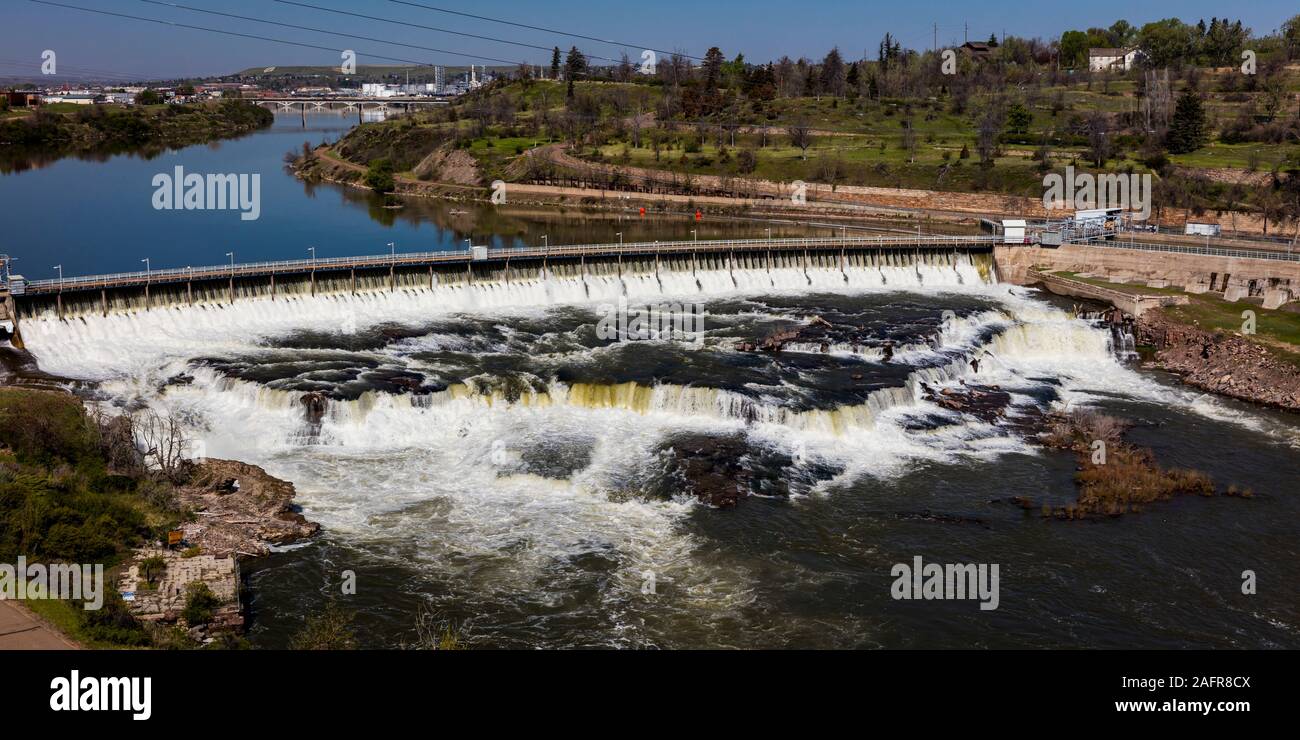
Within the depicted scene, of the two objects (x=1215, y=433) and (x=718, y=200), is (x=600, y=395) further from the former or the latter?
(x=718, y=200)

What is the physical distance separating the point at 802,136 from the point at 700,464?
113847 mm

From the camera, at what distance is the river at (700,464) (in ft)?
111

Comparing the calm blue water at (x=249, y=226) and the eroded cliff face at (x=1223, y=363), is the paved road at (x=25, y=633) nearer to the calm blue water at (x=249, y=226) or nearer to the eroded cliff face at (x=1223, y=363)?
the calm blue water at (x=249, y=226)

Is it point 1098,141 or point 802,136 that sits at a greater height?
point 802,136

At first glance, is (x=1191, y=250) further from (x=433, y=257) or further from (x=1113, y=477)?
(x=433, y=257)

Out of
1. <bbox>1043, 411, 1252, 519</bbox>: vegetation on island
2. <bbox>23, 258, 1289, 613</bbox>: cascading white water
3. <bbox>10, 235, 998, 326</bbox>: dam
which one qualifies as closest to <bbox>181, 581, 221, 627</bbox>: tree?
<bbox>23, 258, 1289, 613</bbox>: cascading white water

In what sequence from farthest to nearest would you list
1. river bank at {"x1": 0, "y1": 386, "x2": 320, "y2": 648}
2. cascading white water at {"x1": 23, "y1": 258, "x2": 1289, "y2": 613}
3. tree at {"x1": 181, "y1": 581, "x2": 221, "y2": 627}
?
cascading white water at {"x1": 23, "y1": 258, "x2": 1289, "y2": 613} < tree at {"x1": 181, "y1": 581, "x2": 221, "y2": 627} < river bank at {"x1": 0, "y1": 386, "x2": 320, "y2": 648}

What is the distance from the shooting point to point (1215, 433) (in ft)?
172

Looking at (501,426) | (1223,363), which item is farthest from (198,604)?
(1223,363)

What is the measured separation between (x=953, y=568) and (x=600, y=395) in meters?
21.5

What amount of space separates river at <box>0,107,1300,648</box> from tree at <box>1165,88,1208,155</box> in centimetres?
5935

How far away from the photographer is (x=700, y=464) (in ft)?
148

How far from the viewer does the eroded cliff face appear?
5784 centimetres

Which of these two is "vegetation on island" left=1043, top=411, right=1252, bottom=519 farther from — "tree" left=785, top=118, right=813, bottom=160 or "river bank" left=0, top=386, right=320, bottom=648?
"tree" left=785, top=118, right=813, bottom=160
